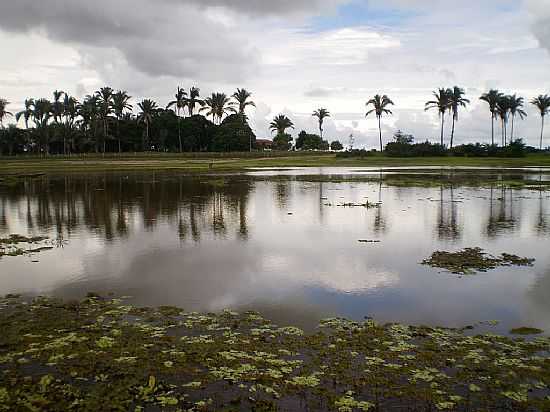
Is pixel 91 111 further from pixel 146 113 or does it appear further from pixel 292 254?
pixel 292 254

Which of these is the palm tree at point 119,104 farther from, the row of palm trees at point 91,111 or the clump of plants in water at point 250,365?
the clump of plants in water at point 250,365

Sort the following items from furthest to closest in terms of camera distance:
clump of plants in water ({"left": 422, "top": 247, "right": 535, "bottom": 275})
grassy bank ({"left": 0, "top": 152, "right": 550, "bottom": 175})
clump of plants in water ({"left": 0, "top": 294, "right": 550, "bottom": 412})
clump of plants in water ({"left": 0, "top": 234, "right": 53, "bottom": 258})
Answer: grassy bank ({"left": 0, "top": 152, "right": 550, "bottom": 175})
clump of plants in water ({"left": 0, "top": 234, "right": 53, "bottom": 258})
clump of plants in water ({"left": 422, "top": 247, "right": 535, "bottom": 275})
clump of plants in water ({"left": 0, "top": 294, "right": 550, "bottom": 412})

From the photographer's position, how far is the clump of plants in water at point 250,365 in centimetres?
671

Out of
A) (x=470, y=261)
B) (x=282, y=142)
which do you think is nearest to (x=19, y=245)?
(x=470, y=261)

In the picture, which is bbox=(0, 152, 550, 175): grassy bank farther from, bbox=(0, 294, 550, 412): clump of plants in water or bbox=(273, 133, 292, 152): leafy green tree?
bbox=(0, 294, 550, 412): clump of plants in water

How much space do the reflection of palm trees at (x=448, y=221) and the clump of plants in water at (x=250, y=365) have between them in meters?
10.2

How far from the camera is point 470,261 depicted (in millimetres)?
14617

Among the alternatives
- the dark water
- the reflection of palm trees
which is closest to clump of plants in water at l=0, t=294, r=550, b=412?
the dark water

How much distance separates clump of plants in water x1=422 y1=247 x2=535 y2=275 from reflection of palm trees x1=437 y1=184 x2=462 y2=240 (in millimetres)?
2977

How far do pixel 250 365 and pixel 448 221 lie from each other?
54.2 feet

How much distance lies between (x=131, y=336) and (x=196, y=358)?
1644mm

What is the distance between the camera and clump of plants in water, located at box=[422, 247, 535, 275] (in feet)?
45.6

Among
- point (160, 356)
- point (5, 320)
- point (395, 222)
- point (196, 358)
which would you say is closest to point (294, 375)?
point (196, 358)

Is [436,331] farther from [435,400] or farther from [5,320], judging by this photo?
[5,320]
